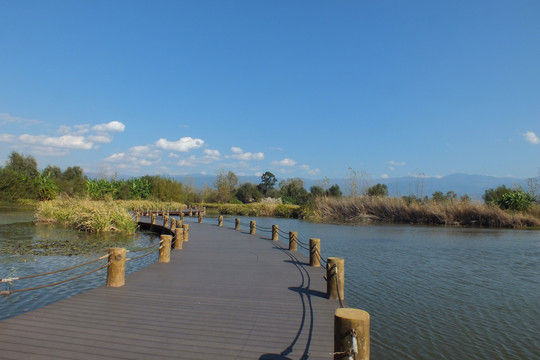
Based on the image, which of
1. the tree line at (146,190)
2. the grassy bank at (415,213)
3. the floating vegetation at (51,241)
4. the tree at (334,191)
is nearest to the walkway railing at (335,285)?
the floating vegetation at (51,241)

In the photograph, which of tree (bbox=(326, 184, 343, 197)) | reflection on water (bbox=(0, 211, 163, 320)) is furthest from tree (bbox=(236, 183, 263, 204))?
reflection on water (bbox=(0, 211, 163, 320))

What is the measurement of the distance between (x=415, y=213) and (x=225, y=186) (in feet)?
123

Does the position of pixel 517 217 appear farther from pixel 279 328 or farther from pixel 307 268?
pixel 279 328

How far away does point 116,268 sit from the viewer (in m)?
6.30

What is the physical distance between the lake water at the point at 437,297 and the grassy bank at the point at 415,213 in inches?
458

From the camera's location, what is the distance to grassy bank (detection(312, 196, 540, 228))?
23875 mm

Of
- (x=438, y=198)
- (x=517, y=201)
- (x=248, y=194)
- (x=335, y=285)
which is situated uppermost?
(x=248, y=194)

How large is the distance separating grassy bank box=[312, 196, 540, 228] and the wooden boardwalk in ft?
71.9

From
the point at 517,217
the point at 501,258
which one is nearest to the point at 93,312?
the point at 501,258

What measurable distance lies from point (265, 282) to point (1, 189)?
35938 mm

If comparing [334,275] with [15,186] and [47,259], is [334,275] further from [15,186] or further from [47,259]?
[15,186]

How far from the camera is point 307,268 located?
8.56 meters

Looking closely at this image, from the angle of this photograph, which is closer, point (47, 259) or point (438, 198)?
point (47, 259)

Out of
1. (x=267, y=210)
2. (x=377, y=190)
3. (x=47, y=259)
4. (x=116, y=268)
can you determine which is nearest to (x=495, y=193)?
(x=377, y=190)
